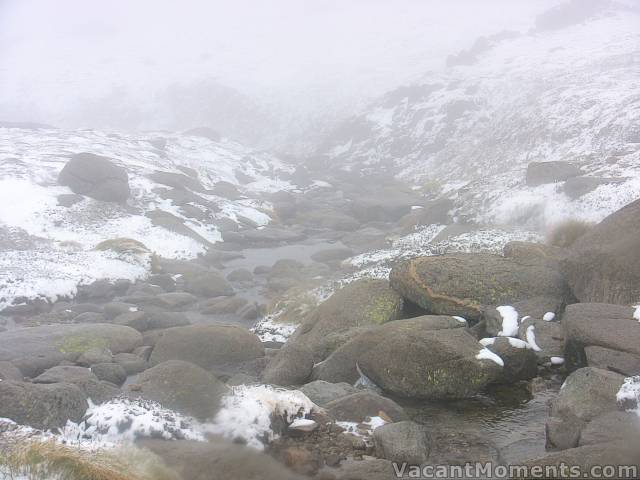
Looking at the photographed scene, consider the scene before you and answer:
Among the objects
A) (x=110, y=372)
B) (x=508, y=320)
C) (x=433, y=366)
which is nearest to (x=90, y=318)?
(x=110, y=372)

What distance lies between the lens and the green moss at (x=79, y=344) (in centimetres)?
1552

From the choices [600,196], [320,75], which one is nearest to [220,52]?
[320,75]

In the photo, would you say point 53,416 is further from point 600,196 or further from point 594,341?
point 600,196

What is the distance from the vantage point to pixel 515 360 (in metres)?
10.3

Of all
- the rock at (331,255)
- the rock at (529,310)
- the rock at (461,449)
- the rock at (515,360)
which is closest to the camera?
the rock at (461,449)

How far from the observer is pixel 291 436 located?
320 inches

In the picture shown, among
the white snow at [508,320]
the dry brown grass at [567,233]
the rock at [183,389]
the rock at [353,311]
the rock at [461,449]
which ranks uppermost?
the rock at [183,389]

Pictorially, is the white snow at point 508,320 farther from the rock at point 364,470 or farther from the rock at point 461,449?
the rock at point 364,470

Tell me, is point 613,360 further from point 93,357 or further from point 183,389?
point 93,357

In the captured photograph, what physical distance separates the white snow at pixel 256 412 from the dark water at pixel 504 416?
2.32m

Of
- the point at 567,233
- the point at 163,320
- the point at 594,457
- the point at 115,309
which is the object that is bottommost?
the point at 115,309

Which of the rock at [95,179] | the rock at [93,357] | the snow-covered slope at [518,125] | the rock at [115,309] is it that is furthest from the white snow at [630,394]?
the rock at [95,179]

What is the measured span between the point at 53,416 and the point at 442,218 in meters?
23.6

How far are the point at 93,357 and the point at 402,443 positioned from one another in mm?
10614
